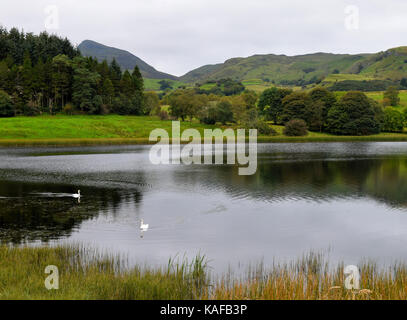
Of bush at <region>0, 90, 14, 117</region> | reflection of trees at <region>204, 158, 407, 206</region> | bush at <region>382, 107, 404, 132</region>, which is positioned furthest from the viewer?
bush at <region>382, 107, 404, 132</region>

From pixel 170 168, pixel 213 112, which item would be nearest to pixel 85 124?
pixel 213 112

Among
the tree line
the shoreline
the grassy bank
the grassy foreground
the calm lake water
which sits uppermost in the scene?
the tree line

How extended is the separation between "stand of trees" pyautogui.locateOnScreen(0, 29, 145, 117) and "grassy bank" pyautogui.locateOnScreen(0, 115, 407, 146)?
10522 millimetres

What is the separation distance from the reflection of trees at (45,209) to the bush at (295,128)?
108675 mm

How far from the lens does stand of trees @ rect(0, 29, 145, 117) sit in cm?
13212

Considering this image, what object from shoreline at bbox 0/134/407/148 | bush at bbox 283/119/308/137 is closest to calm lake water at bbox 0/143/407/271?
shoreline at bbox 0/134/407/148

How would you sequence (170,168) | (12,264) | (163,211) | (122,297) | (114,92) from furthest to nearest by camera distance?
(114,92) → (170,168) → (163,211) → (12,264) → (122,297)

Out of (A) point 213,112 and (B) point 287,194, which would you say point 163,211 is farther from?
(A) point 213,112

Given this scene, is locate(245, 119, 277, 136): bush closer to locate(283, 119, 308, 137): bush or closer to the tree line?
the tree line

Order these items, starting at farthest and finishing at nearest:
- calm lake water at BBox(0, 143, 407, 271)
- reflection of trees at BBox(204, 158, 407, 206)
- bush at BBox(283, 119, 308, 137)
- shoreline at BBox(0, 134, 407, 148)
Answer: bush at BBox(283, 119, 308, 137) < shoreline at BBox(0, 134, 407, 148) < reflection of trees at BBox(204, 158, 407, 206) < calm lake water at BBox(0, 143, 407, 271)
